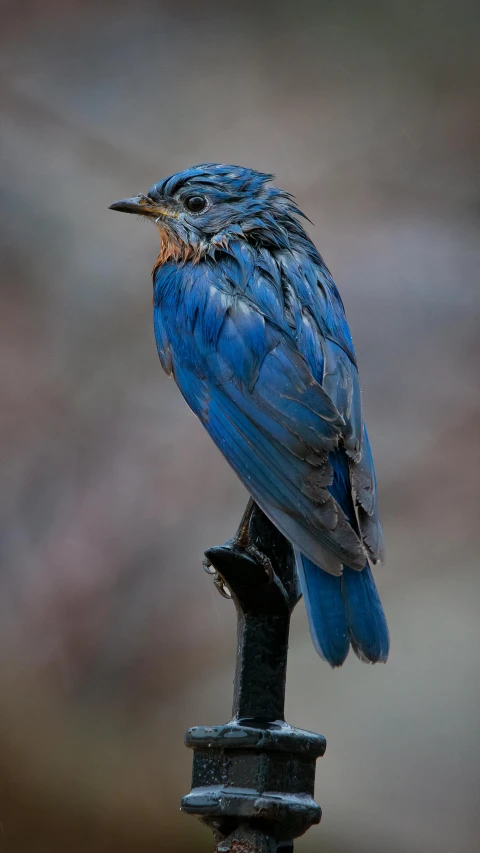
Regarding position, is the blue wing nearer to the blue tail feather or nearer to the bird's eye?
the blue tail feather

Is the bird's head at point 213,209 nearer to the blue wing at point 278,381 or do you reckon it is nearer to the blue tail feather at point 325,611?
the blue wing at point 278,381

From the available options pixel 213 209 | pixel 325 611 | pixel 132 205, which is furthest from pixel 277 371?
pixel 132 205

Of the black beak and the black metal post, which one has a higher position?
the black beak

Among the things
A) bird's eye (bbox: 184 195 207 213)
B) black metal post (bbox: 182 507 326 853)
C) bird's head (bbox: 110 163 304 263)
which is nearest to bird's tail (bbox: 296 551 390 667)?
black metal post (bbox: 182 507 326 853)

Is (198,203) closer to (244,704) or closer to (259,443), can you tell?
(259,443)

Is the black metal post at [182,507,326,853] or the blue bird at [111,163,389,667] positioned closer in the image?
the black metal post at [182,507,326,853]

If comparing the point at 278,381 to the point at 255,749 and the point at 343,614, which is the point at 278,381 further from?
the point at 255,749

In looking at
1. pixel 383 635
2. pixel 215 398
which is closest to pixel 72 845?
pixel 215 398

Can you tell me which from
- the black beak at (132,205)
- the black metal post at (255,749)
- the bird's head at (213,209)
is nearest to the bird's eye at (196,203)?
the bird's head at (213,209)
